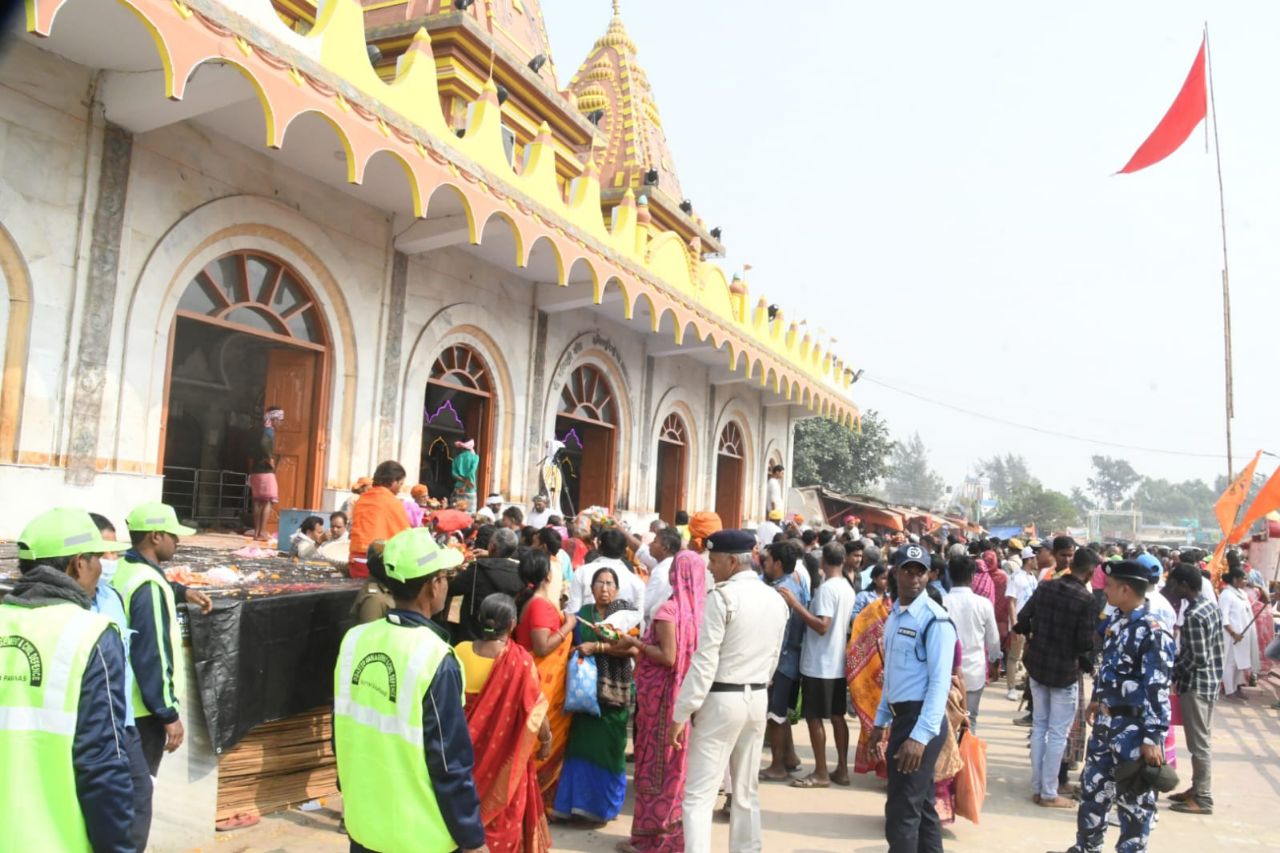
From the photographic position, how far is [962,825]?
17.6ft

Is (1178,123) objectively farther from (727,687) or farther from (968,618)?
(727,687)

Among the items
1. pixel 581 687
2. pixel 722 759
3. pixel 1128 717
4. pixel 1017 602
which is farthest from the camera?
pixel 1017 602

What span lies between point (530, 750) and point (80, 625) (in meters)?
1.98

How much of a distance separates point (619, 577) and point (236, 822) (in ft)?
8.06

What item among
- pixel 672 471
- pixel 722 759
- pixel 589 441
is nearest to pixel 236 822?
pixel 722 759

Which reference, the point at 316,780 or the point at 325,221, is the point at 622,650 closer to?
the point at 316,780

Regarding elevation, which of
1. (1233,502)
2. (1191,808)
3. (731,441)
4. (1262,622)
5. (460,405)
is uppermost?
(731,441)

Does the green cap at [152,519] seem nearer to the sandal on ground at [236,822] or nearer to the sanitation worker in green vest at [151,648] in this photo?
the sanitation worker in green vest at [151,648]

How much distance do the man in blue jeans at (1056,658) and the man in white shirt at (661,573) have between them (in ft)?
8.05

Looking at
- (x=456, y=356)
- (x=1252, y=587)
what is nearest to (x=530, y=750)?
→ (x=456, y=356)

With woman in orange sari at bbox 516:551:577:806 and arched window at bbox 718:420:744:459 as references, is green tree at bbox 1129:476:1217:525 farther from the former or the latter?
woman in orange sari at bbox 516:551:577:806

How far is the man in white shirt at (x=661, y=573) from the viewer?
5488 mm

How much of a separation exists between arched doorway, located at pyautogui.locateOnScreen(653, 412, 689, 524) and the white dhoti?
41.9 ft

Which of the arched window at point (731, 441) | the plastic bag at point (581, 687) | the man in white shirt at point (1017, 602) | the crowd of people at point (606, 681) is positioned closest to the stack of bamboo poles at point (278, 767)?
the crowd of people at point (606, 681)
